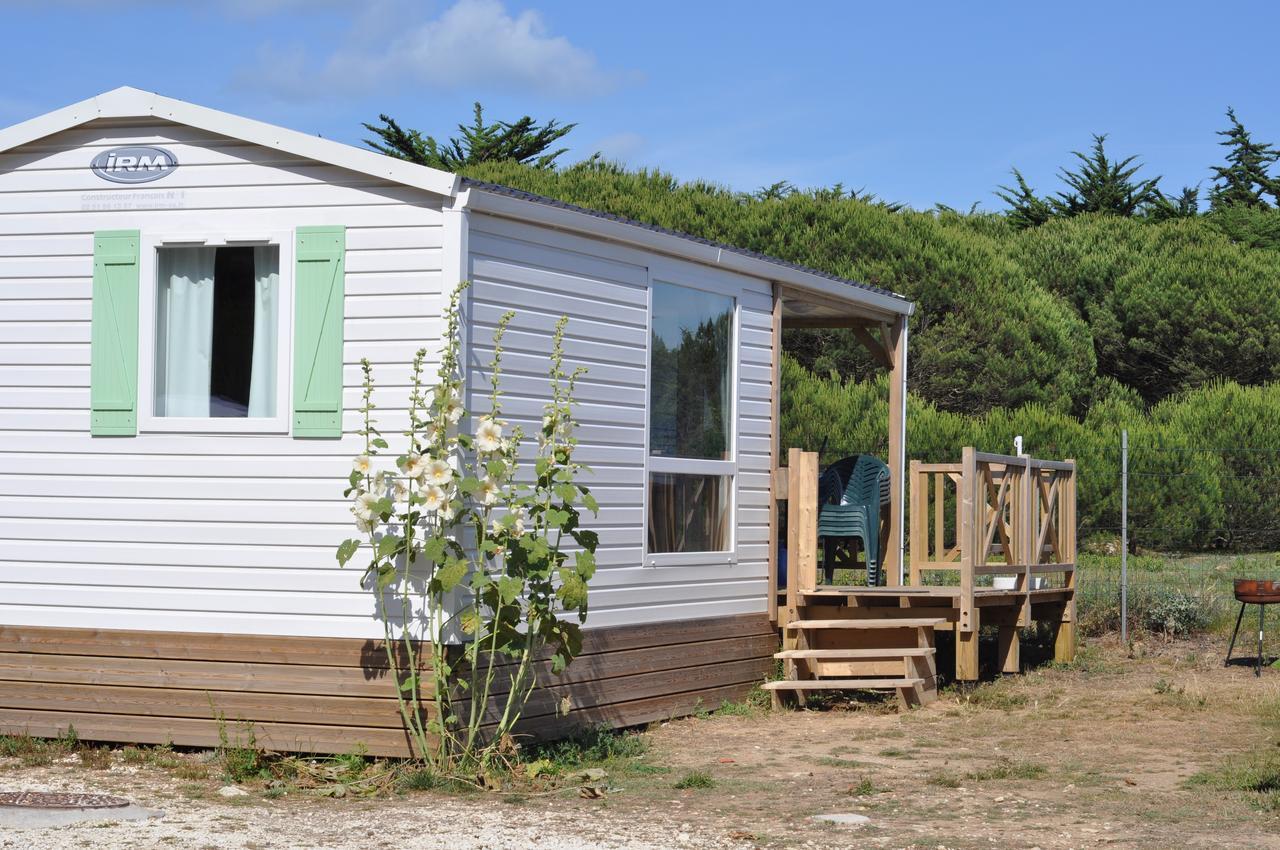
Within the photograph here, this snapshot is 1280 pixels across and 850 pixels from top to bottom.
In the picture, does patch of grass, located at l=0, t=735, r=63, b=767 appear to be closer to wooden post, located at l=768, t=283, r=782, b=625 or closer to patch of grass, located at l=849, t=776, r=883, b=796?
patch of grass, located at l=849, t=776, r=883, b=796

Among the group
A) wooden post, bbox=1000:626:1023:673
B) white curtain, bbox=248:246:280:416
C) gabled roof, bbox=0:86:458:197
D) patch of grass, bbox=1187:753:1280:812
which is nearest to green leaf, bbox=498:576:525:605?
white curtain, bbox=248:246:280:416

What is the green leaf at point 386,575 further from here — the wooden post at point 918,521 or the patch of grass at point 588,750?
the wooden post at point 918,521

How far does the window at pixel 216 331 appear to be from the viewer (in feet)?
23.8

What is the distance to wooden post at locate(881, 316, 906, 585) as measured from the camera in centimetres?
1057

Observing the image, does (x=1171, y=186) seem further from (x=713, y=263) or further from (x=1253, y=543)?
(x=713, y=263)

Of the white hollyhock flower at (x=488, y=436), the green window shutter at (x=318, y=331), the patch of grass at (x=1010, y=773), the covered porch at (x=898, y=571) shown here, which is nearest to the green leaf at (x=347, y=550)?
the green window shutter at (x=318, y=331)

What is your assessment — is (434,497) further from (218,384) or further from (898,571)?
(898,571)

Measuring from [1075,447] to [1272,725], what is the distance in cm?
750

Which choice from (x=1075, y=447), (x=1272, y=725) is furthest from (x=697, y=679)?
(x=1075, y=447)

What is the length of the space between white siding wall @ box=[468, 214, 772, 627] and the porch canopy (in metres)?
0.14

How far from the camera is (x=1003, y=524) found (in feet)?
33.9

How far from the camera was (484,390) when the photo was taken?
7188 millimetres

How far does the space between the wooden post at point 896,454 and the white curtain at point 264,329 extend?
188 inches

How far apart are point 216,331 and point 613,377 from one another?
2.06 m
